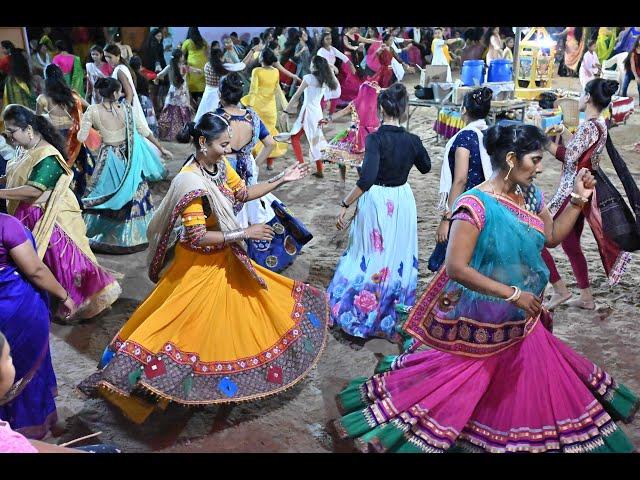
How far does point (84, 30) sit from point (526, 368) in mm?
11641

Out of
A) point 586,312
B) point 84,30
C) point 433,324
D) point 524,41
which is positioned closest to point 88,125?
point 433,324

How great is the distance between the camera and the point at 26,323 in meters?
3.25

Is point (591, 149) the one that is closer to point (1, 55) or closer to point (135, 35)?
point (1, 55)

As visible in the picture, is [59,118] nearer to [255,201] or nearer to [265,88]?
[255,201]

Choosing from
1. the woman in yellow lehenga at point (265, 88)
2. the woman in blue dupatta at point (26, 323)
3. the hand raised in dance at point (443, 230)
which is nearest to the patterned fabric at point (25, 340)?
the woman in blue dupatta at point (26, 323)

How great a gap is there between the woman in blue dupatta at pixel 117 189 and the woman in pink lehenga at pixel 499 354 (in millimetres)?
3513

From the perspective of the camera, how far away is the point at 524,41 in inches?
366

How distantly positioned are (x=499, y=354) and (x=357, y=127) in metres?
4.31

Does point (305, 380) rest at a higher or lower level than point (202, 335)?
lower

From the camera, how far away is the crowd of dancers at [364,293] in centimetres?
288

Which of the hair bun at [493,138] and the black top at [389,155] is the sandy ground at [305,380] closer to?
the black top at [389,155]

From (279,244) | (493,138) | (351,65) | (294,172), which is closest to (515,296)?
(493,138)

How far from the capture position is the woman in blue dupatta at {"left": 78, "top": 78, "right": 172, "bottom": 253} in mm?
5777

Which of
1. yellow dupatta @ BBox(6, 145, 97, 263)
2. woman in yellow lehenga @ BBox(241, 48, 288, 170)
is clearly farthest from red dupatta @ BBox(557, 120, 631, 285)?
woman in yellow lehenga @ BBox(241, 48, 288, 170)
